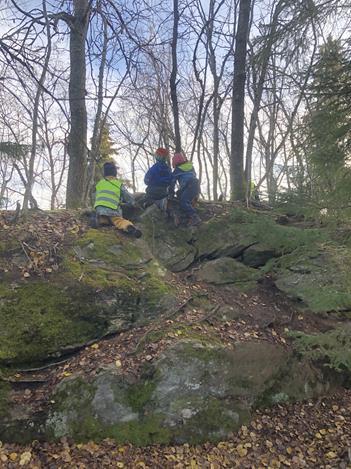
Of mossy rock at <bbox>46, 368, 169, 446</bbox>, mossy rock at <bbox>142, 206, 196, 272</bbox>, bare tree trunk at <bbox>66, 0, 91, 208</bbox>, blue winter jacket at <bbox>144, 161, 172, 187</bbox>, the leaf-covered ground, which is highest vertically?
bare tree trunk at <bbox>66, 0, 91, 208</bbox>

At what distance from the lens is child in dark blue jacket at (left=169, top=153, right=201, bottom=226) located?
26.3ft

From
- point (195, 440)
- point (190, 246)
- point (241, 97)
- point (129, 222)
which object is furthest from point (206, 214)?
point (195, 440)

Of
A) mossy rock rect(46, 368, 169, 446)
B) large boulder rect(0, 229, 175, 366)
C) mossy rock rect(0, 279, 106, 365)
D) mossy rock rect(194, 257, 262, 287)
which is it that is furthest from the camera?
mossy rock rect(194, 257, 262, 287)

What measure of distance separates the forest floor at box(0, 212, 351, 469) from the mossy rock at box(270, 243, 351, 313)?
34cm

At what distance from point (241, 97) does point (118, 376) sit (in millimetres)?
7610

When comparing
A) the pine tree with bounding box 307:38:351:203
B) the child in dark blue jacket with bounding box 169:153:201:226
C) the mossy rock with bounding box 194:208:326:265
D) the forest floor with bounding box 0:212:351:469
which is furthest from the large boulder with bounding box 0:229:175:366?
the pine tree with bounding box 307:38:351:203

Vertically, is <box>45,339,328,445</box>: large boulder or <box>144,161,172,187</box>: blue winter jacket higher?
<box>144,161,172,187</box>: blue winter jacket

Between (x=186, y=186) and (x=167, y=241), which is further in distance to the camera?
(x=186, y=186)

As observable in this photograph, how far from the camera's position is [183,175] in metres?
8.09

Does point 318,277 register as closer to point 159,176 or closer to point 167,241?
point 167,241

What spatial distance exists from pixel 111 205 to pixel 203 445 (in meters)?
4.57

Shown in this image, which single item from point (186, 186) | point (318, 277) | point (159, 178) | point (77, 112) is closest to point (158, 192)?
point (159, 178)

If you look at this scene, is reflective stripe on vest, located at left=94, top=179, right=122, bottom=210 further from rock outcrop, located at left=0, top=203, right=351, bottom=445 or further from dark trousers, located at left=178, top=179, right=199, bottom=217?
dark trousers, located at left=178, top=179, right=199, bottom=217

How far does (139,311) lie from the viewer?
554 centimetres
